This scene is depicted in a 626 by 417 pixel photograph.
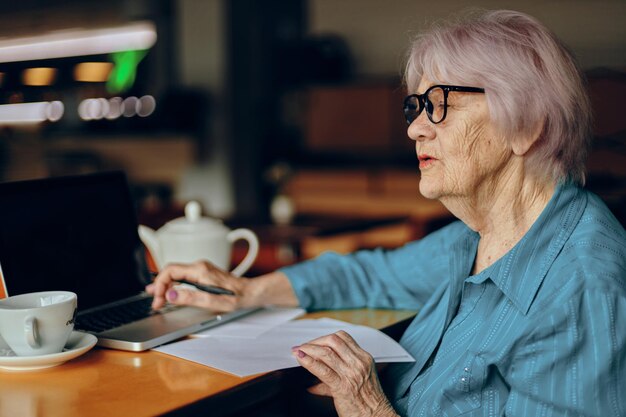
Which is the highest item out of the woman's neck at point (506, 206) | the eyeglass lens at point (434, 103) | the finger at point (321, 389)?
the eyeglass lens at point (434, 103)

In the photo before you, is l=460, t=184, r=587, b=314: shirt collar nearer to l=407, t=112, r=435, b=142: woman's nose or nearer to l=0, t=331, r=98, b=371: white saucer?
l=407, t=112, r=435, b=142: woman's nose

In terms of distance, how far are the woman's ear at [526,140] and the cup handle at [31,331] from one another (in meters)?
0.84

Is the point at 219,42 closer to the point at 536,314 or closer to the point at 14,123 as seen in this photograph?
the point at 14,123

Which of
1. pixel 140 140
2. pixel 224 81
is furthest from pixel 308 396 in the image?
pixel 140 140

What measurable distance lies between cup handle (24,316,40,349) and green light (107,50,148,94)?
6073mm

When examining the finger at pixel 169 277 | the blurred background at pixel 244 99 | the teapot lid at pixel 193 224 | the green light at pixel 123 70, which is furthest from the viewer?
the green light at pixel 123 70

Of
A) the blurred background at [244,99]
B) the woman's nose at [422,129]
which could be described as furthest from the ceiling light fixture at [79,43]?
the woman's nose at [422,129]

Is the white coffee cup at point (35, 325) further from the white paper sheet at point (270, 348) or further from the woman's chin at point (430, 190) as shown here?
the woman's chin at point (430, 190)

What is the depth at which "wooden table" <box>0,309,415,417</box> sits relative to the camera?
38.6 inches

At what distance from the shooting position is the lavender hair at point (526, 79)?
126 cm

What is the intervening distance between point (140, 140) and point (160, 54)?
817mm

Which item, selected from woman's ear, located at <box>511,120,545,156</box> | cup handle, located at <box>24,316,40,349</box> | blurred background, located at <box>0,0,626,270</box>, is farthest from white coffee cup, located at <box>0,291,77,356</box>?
blurred background, located at <box>0,0,626,270</box>

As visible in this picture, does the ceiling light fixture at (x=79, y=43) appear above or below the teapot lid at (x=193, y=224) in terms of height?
above

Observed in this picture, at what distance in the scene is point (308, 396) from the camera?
168cm
